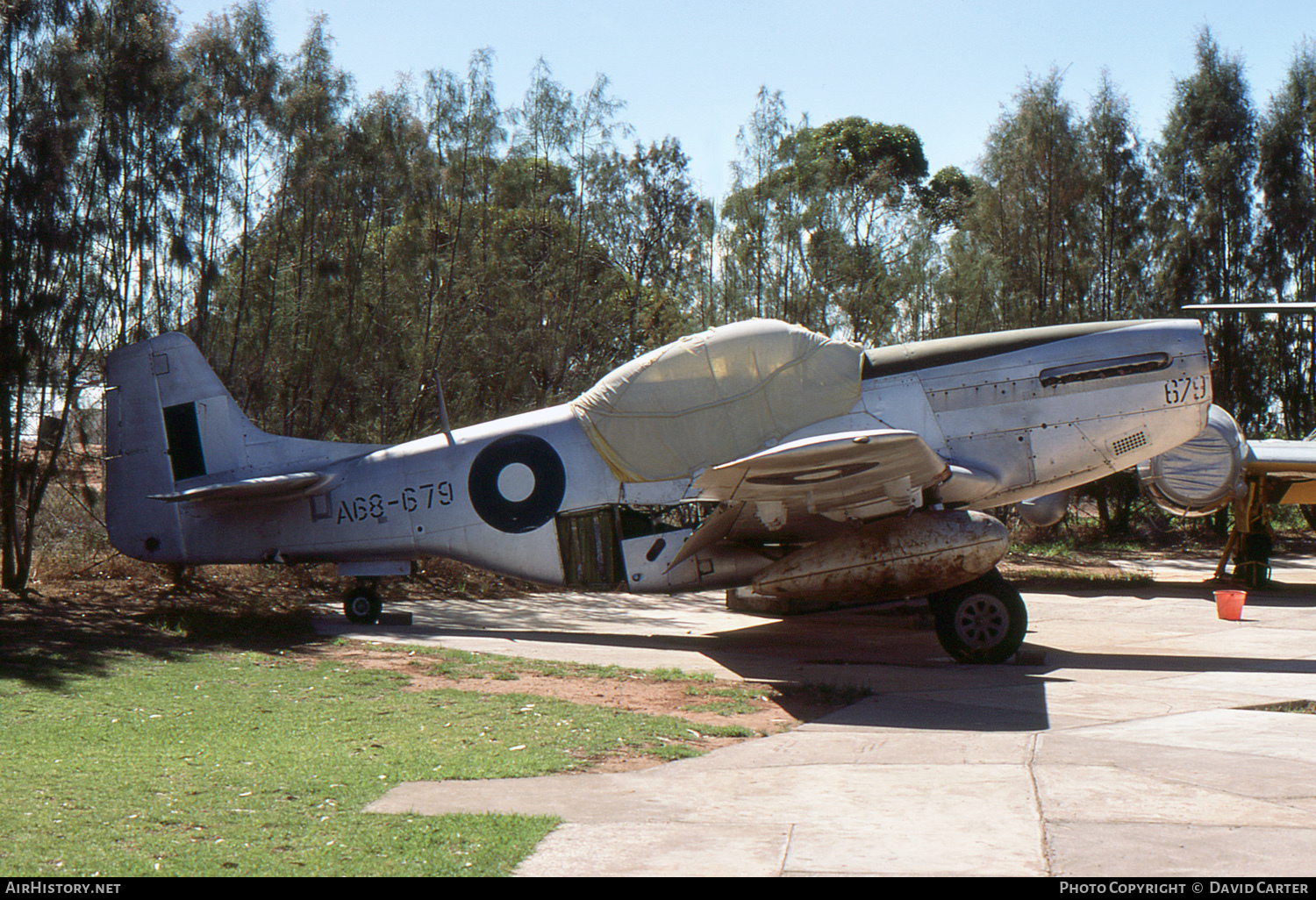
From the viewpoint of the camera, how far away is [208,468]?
40.0ft

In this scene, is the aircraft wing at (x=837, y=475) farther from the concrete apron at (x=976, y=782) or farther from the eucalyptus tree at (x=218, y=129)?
the eucalyptus tree at (x=218, y=129)

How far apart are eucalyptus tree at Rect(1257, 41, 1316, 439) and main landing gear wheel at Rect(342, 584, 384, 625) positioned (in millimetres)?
23641

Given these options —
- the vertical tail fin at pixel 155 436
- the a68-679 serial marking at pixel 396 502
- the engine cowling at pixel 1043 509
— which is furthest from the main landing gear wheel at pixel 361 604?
the engine cowling at pixel 1043 509

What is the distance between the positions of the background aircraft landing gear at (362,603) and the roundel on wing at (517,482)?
1731 millimetres

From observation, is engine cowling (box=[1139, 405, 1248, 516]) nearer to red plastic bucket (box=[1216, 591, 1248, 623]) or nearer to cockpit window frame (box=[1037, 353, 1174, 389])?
red plastic bucket (box=[1216, 591, 1248, 623])

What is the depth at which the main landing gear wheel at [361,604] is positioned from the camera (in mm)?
11844

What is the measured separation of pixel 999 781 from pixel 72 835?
14.1 feet

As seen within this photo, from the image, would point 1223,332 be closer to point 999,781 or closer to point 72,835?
point 999,781

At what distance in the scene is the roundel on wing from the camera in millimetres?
11172

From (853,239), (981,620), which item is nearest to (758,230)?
(853,239)

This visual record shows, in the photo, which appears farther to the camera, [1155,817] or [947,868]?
[1155,817]

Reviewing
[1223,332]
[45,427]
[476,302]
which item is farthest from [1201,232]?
[45,427]

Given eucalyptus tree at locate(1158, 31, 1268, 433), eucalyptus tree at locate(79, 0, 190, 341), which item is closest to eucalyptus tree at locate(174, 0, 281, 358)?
eucalyptus tree at locate(79, 0, 190, 341)

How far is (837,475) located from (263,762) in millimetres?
4829
